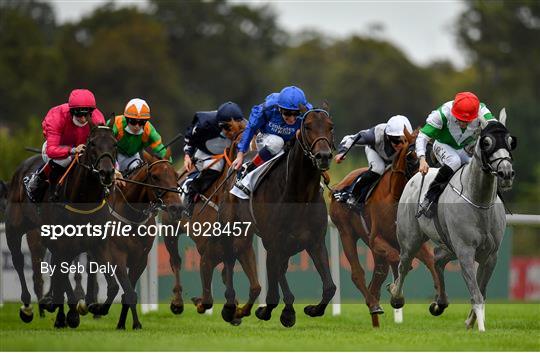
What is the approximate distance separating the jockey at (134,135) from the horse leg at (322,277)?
2.60 metres

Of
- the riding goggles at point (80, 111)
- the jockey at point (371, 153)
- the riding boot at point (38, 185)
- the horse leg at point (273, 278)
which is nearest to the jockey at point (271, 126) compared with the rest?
the horse leg at point (273, 278)

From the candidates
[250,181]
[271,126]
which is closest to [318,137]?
[271,126]

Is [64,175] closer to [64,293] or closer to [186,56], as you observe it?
[64,293]

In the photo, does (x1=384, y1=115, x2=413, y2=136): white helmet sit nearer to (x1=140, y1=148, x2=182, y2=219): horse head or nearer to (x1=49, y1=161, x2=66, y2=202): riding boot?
(x1=140, y1=148, x2=182, y2=219): horse head

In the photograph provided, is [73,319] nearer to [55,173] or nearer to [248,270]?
[55,173]

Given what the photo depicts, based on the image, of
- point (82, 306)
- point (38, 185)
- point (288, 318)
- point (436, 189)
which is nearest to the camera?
point (288, 318)

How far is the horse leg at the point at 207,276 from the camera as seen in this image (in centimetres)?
1431

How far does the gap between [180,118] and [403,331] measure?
157 feet

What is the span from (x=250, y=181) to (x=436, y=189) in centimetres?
180

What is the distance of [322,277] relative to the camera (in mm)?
12742

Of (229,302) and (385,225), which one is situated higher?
(385,225)

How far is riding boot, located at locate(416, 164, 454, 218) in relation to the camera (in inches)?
522

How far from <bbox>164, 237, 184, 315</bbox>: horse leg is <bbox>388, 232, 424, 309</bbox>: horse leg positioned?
2.42m
